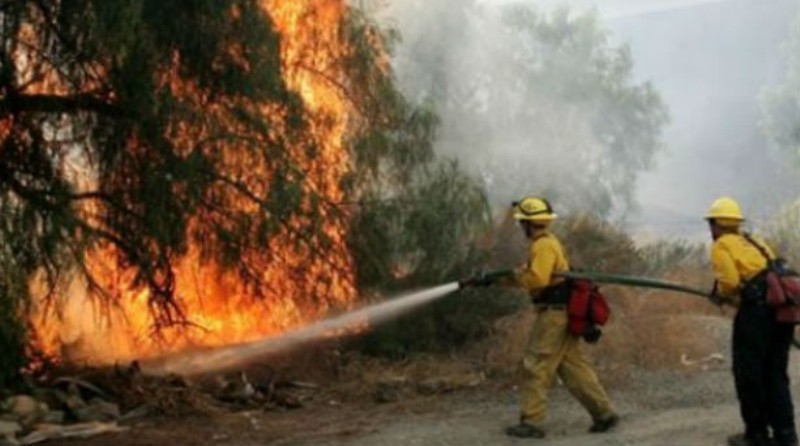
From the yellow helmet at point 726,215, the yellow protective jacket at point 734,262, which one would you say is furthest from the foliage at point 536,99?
the yellow protective jacket at point 734,262

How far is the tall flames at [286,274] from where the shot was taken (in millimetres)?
10711

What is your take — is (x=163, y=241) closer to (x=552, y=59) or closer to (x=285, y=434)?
(x=285, y=434)

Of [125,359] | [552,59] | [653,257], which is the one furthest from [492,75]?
[125,359]

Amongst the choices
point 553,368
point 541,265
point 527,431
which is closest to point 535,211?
point 541,265

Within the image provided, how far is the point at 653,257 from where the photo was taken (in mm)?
23547

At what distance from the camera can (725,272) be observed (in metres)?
7.25

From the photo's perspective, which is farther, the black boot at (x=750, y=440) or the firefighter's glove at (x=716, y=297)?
the firefighter's glove at (x=716, y=297)

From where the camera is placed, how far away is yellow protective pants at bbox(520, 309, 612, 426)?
825cm

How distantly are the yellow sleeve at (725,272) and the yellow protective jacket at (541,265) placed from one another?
133 cm

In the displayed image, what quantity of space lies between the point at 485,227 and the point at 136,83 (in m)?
5.25

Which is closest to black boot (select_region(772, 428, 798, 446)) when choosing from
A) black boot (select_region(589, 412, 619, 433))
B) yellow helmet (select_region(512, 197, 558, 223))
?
black boot (select_region(589, 412, 619, 433))

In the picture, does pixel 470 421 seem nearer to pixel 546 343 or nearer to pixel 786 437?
pixel 546 343

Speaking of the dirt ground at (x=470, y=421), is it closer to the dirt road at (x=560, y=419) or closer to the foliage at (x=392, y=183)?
the dirt road at (x=560, y=419)

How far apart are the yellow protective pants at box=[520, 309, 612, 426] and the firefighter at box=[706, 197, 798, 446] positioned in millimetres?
1347
